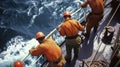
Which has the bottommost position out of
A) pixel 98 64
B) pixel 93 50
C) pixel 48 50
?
pixel 98 64

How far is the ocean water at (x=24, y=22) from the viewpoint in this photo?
14.6 meters

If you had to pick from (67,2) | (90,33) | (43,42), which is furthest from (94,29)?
(67,2)

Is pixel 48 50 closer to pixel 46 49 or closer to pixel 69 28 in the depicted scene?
pixel 46 49

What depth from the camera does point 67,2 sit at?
2025 centimetres

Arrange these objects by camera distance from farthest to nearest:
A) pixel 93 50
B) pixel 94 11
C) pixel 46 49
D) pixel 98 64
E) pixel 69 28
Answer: pixel 93 50, pixel 94 11, pixel 98 64, pixel 69 28, pixel 46 49

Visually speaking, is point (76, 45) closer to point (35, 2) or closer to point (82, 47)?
point (82, 47)

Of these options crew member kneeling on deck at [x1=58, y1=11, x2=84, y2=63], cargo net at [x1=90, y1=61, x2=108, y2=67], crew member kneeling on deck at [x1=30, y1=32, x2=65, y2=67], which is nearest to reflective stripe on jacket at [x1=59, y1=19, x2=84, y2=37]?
crew member kneeling on deck at [x1=58, y1=11, x2=84, y2=63]

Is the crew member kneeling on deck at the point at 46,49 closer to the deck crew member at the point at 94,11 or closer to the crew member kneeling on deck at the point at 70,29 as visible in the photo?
the crew member kneeling on deck at the point at 70,29

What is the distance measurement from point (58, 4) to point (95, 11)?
35.6ft

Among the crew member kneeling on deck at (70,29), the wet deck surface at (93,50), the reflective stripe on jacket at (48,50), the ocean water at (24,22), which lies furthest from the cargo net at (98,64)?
the ocean water at (24,22)

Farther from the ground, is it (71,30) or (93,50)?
(71,30)

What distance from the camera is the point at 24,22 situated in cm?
1764

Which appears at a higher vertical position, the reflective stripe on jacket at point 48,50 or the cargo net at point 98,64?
the reflective stripe on jacket at point 48,50

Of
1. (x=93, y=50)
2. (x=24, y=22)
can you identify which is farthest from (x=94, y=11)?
(x=24, y=22)
